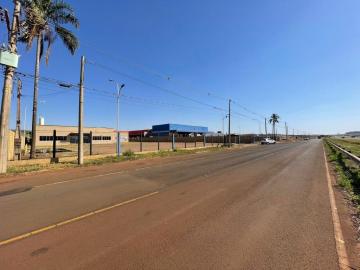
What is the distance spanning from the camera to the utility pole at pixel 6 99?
14625 mm

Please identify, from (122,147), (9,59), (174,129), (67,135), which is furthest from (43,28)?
(174,129)

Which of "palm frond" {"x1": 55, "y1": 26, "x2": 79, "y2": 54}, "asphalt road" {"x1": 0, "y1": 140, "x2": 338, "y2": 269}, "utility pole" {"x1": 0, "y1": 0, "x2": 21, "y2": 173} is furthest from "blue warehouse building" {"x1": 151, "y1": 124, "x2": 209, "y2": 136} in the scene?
"asphalt road" {"x1": 0, "y1": 140, "x2": 338, "y2": 269}

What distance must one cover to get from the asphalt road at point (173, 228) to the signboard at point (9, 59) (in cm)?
753

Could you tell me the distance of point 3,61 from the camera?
14438mm

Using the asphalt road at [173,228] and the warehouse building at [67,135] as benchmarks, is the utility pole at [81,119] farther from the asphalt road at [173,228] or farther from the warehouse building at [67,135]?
the warehouse building at [67,135]

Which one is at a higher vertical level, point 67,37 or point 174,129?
point 67,37

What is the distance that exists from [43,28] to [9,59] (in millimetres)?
8292

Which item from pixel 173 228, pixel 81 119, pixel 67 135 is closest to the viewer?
pixel 173 228

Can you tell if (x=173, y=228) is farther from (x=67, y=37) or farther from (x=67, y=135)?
(x=67, y=135)

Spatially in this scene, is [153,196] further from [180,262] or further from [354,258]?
[354,258]

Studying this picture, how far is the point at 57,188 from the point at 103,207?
3.79 metres

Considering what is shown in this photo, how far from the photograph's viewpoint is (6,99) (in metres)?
15.0

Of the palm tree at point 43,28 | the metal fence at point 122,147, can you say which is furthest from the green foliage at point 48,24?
the metal fence at point 122,147

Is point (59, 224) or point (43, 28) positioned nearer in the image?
point (59, 224)
